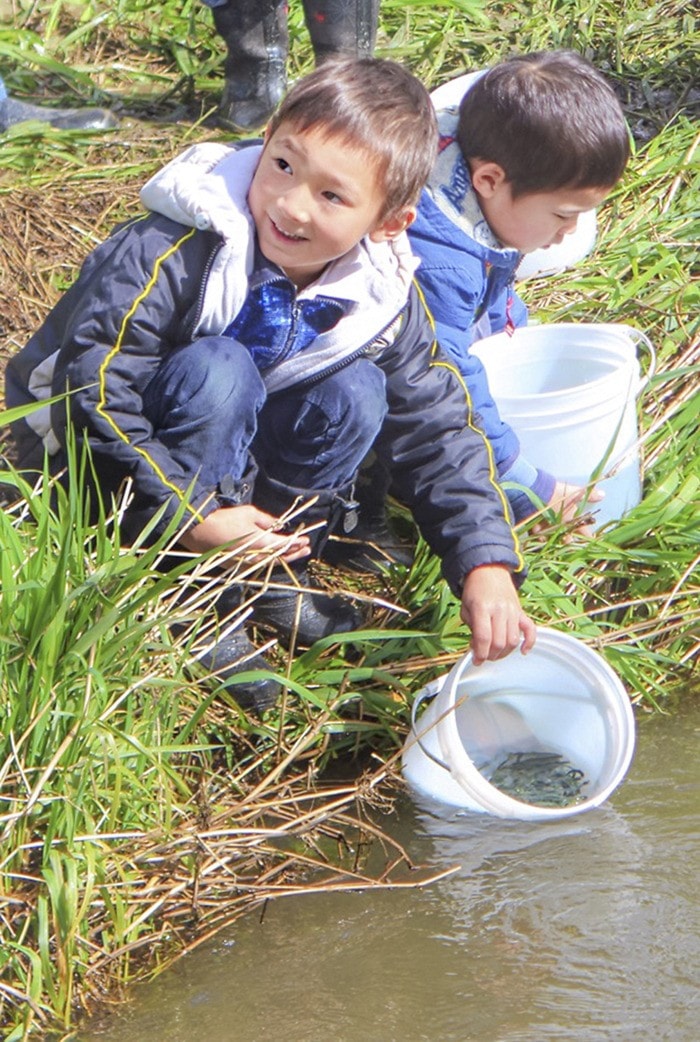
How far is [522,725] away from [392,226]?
0.85 m

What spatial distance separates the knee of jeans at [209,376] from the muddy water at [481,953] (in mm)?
695

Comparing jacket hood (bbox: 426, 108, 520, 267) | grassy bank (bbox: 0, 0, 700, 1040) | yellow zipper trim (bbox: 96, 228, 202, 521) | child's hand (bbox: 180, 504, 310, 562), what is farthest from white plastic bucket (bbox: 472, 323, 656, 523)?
yellow zipper trim (bbox: 96, 228, 202, 521)

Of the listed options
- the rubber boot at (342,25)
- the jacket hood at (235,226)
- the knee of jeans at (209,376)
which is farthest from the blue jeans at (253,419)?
the rubber boot at (342,25)

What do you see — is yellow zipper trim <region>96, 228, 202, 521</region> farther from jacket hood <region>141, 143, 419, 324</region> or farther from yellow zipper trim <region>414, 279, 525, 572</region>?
yellow zipper trim <region>414, 279, 525, 572</region>

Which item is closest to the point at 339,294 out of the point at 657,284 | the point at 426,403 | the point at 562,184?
the point at 426,403

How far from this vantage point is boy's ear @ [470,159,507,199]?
2.60 meters

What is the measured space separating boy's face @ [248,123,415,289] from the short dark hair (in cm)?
58

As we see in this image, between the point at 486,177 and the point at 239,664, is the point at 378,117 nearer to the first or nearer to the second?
the point at 486,177

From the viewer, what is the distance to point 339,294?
7.07ft

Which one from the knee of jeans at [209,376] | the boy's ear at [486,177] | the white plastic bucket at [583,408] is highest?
the boy's ear at [486,177]

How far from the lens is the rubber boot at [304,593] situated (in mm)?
2301

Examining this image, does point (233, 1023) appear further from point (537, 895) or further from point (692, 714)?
point (692, 714)

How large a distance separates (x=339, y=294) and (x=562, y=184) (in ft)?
2.22

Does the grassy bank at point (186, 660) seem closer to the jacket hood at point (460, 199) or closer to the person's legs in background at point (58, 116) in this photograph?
the person's legs in background at point (58, 116)
